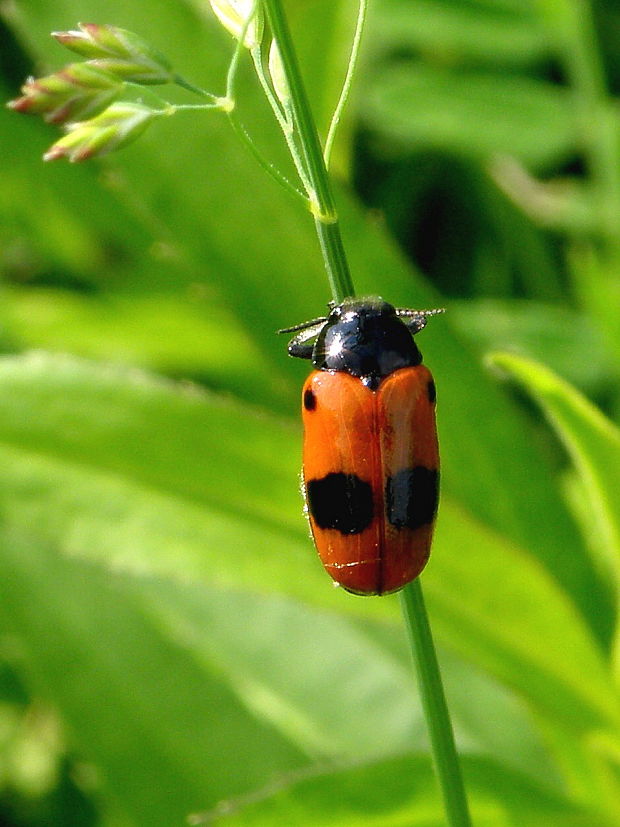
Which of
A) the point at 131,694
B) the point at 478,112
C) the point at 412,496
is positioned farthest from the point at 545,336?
the point at 412,496

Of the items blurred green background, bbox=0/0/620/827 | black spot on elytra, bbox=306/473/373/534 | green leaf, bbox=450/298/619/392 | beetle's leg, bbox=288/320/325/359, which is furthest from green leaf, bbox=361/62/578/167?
black spot on elytra, bbox=306/473/373/534

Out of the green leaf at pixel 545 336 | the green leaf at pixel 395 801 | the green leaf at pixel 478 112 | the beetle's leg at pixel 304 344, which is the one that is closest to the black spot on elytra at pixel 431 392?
the beetle's leg at pixel 304 344

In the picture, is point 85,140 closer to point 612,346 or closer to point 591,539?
point 591,539

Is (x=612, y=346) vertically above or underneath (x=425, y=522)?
underneath

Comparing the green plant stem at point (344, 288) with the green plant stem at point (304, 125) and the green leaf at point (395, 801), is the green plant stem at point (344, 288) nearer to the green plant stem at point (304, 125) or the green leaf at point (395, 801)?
the green plant stem at point (304, 125)

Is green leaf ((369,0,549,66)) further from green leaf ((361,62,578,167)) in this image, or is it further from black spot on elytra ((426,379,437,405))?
black spot on elytra ((426,379,437,405))

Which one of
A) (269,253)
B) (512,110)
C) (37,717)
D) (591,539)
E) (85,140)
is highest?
(85,140)

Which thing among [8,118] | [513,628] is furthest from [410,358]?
[8,118]
